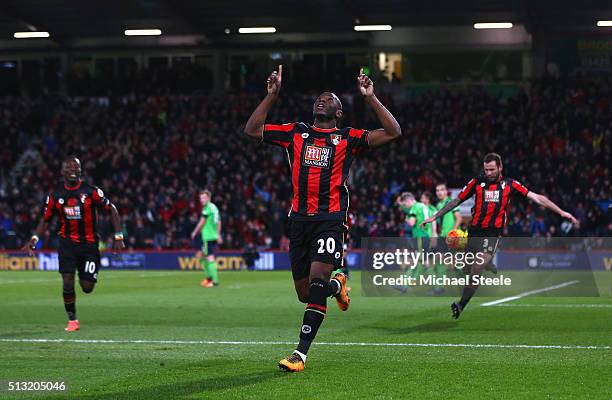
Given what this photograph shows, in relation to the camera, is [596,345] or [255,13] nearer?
[596,345]

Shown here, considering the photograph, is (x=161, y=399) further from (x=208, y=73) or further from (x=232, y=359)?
(x=208, y=73)

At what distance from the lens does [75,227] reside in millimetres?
14938

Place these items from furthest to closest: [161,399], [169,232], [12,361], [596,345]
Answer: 1. [169,232]
2. [596,345]
3. [12,361]
4. [161,399]

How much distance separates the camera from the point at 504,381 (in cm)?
920

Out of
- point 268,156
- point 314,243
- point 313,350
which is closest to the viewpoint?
point 314,243

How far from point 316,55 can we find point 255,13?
4.90 meters

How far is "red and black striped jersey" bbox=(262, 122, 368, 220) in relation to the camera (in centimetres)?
1003

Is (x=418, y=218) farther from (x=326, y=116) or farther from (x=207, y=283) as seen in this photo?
(x=326, y=116)

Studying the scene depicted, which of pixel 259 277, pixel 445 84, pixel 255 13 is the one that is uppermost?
pixel 255 13

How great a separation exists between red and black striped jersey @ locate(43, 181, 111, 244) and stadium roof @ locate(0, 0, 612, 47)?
28479 mm

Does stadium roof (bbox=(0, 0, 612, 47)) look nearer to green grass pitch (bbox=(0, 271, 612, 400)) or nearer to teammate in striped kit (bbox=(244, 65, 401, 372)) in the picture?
green grass pitch (bbox=(0, 271, 612, 400))

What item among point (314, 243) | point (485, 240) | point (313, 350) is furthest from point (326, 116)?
point (485, 240)

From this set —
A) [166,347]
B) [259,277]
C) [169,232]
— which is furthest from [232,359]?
[169,232]

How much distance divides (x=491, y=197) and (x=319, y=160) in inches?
246
